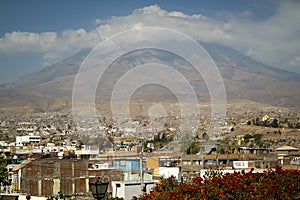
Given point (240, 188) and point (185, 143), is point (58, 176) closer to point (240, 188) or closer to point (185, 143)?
point (185, 143)

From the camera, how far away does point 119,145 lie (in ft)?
159

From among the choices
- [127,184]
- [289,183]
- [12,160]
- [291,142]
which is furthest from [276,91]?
[289,183]

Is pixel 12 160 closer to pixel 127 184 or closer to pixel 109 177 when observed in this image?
pixel 109 177

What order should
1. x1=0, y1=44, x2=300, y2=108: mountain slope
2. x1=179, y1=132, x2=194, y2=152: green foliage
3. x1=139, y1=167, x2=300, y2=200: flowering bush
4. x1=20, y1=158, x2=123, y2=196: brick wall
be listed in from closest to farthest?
x1=139, y1=167, x2=300, y2=200: flowering bush → x1=20, y1=158, x2=123, y2=196: brick wall → x1=179, y1=132, x2=194, y2=152: green foliage → x1=0, y1=44, x2=300, y2=108: mountain slope

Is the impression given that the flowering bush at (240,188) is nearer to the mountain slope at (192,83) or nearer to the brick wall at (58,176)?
the brick wall at (58,176)

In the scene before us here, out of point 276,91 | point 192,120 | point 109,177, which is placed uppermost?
point 276,91

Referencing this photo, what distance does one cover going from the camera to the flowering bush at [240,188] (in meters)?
5.15

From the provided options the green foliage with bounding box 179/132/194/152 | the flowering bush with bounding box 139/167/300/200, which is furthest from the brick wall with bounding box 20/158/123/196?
the flowering bush with bounding box 139/167/300/200

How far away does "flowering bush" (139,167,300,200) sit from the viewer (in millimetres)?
5148

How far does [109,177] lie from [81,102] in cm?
7633

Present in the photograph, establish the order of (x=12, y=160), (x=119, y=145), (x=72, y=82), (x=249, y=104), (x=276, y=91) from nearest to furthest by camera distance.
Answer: (x=12, y=160)
(x=119, y=145)
(x=249, y=104)
(x=276, y=91)
(x=72, y=82)

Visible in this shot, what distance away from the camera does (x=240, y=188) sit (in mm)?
5297

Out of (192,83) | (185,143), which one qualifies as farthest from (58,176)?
(192,83)

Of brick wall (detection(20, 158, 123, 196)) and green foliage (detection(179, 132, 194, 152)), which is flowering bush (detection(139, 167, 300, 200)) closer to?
brick wall (detection(20, 158, 123, 196))
